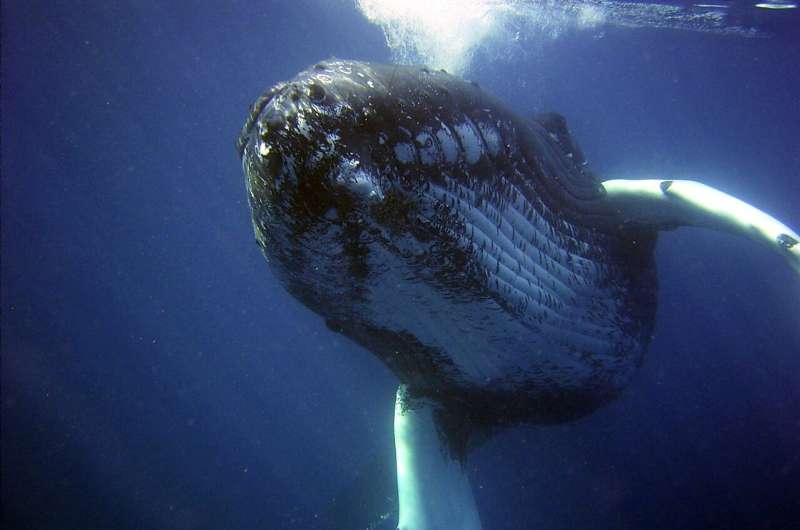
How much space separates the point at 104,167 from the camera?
38.7 meters

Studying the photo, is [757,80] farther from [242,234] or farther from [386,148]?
[242,234]

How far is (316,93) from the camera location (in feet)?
5.73

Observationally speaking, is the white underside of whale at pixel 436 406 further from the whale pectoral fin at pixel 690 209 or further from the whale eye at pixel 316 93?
the whale eye at pixel 316 93

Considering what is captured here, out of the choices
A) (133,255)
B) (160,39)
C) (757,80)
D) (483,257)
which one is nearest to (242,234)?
(133,255)

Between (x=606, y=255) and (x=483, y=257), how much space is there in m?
1.98

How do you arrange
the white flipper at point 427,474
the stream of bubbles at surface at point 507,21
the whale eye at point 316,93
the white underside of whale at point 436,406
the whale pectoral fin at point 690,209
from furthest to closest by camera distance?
the stream of bubbles at surface at point 507,21 → the white flipper at point 427,474 → the white underside of whale at point 436,406 → the whale pectoral fin at point 690,209 → the whale eye at point 316,93

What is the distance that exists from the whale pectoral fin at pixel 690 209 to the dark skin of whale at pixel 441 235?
261 millimetres

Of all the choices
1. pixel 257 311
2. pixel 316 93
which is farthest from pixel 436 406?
pixel 257 311

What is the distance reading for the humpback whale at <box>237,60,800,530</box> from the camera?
6.01 feet

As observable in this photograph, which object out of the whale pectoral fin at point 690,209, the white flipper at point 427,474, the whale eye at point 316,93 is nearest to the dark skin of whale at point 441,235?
the whale eye at point 316,93

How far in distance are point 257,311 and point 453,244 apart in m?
54.5

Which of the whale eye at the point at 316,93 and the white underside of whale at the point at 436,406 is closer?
the whale eye at the point at 316,93

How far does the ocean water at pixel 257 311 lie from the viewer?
8586 mm

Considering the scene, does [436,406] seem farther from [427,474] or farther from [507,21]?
[507,21]
